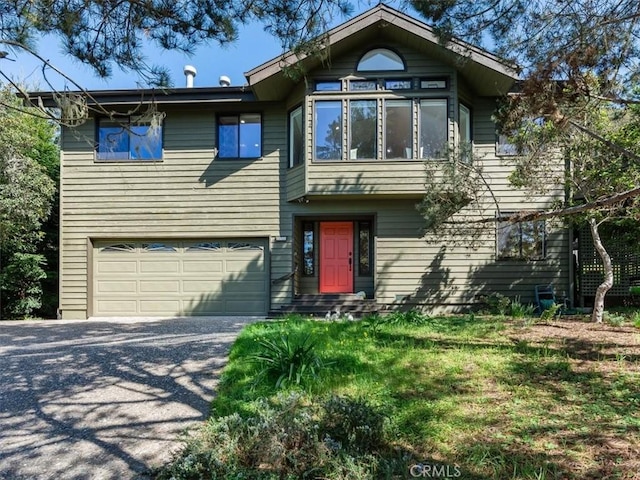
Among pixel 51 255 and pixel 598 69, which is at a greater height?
pixel 598 69

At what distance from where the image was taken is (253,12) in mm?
3838

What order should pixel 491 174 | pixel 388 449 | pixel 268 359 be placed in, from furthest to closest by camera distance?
pixel 491 174
pixel 268 359
pixel 388 449

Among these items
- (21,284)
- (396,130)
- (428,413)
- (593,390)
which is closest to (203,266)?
(396,130)

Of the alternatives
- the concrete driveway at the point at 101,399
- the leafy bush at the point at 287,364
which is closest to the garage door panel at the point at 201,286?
the concrete driveway at the point at 101,399

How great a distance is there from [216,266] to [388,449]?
7857mm

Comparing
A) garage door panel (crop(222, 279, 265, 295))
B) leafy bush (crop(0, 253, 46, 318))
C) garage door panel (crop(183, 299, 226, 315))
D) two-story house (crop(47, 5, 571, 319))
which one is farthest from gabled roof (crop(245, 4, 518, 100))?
leafy bush (crop(0, 253, 46, 318))

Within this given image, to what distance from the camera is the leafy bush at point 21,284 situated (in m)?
11.2

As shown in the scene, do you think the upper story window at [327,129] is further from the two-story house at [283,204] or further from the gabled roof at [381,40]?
the gabled roof at [381,40]

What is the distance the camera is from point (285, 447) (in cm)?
250

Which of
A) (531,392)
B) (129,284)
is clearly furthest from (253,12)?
(129,284)

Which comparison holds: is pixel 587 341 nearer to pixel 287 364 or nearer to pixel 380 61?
pixel 287 364

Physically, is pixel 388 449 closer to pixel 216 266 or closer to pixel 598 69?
pixel 598 69

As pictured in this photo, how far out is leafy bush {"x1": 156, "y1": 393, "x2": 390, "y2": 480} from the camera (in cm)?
231

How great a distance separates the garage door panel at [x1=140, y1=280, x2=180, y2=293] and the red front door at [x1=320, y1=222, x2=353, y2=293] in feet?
12.5
